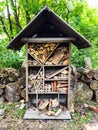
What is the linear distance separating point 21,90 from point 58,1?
5771 mm

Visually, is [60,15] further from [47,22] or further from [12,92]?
[12,92]

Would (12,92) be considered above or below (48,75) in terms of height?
below

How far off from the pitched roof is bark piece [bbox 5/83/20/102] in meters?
1.25

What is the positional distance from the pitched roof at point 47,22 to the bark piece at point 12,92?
1.25 m

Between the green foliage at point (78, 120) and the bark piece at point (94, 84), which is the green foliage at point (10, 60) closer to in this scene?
the bark piece at point (94, 84)

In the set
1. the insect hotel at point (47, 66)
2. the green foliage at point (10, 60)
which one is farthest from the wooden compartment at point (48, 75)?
the green foliage at point (10, 60)

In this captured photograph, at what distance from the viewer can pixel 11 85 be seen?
4.81 metres

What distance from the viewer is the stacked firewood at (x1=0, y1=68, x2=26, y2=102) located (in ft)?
15.7

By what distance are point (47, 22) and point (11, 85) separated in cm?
200

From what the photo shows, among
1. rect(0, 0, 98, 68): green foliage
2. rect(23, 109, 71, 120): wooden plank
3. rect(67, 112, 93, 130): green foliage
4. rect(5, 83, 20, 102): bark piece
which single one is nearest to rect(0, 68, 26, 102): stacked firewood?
rect(5, 83, 20, 102): bark piece

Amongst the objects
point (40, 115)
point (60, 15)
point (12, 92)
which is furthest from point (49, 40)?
point (60, 15)

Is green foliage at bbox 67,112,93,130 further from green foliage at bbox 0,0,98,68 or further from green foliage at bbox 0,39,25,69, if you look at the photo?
green foliage at bbox 0,0,98,68

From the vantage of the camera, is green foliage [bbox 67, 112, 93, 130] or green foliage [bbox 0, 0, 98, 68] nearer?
green foliage [bbox 67, 112, 93, 130]

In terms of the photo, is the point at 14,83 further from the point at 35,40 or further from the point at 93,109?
the point at 93,109
